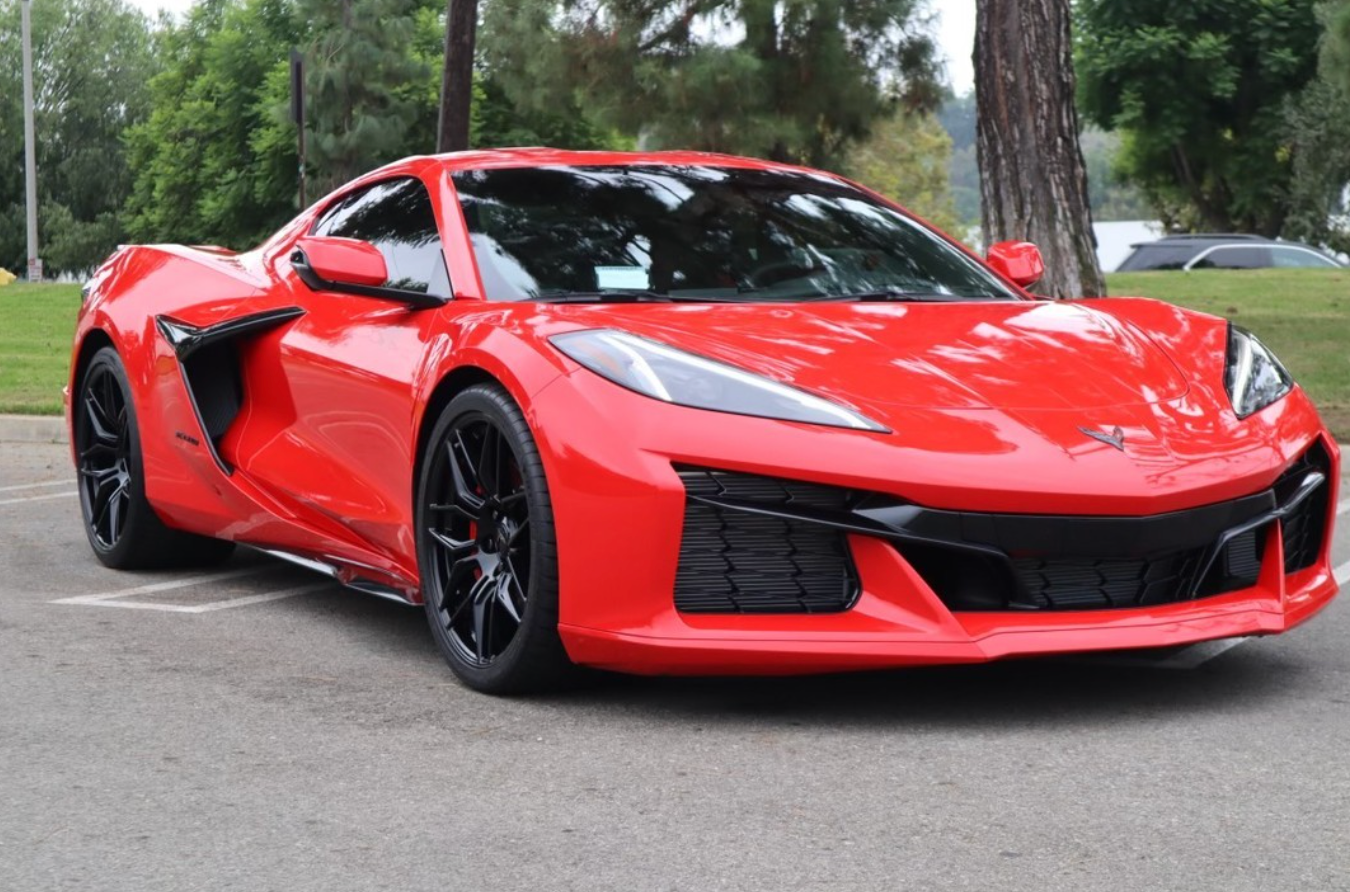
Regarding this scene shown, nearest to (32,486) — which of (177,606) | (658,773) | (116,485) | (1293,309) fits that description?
(116,485)

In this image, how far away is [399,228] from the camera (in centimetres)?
561

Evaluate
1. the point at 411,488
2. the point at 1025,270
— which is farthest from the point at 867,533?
the point at 1025,270

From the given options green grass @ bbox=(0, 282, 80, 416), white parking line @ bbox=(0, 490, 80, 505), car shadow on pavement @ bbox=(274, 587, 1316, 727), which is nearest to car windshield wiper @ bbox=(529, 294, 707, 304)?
car shadow on pavement @ bbox=(274, 587, 1316, 727)

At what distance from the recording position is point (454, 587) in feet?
15.6

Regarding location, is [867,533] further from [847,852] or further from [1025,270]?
[1025,270]

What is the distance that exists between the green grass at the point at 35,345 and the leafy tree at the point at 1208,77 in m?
24.4

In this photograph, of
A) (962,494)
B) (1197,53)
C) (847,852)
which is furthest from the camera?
(1197,53)

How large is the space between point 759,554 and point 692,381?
0.40 m

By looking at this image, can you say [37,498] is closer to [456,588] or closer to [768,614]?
[456,588]

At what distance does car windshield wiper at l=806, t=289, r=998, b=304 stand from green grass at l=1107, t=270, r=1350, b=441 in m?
5.13

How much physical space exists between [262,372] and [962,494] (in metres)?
2.47

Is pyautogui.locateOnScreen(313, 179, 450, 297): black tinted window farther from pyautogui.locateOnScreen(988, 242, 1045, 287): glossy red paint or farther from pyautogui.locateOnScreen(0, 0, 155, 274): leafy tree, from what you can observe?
pyautogui.locateOnScreen(0, 0, 155, 274): leafy tree

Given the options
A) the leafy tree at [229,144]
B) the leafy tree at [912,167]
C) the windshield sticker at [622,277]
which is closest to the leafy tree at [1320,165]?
the leafy tree at [912,167]

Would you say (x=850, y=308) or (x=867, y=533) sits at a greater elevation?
(x=850, y=308)
